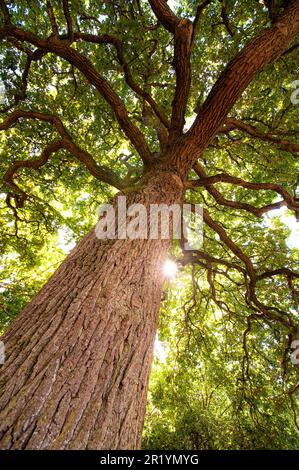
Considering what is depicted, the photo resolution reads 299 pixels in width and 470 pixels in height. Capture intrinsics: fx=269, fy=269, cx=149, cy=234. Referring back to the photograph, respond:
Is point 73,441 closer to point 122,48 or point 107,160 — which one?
point 122,48

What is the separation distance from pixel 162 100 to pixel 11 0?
10.9ft

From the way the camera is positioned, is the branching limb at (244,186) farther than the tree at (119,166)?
Yes

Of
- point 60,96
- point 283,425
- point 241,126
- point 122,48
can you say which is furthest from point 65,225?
point 283,425

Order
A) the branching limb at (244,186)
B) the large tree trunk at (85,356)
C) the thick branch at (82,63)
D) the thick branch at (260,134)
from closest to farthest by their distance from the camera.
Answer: the large tree trunk at (85,356)
the thick branch at (82,63)
the branching limb at (244,186)
the thick branch at (260,134)

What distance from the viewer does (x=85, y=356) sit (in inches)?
60.4

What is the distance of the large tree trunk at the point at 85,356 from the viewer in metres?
1.22

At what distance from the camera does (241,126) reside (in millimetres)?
5301

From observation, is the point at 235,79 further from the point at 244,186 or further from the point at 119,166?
the point at 119,166

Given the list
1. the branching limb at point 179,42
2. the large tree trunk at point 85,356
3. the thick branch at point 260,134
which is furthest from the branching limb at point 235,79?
the large tree trunk at point 85,356

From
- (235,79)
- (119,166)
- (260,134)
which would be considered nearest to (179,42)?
(235,79)

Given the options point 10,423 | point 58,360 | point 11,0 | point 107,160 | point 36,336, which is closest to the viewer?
point 10,423

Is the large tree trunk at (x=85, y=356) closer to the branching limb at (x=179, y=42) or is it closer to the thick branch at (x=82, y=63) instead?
the thick branch at (x=82, y=63)

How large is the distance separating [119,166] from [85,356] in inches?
251

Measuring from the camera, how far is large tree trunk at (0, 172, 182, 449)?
1219 mm
